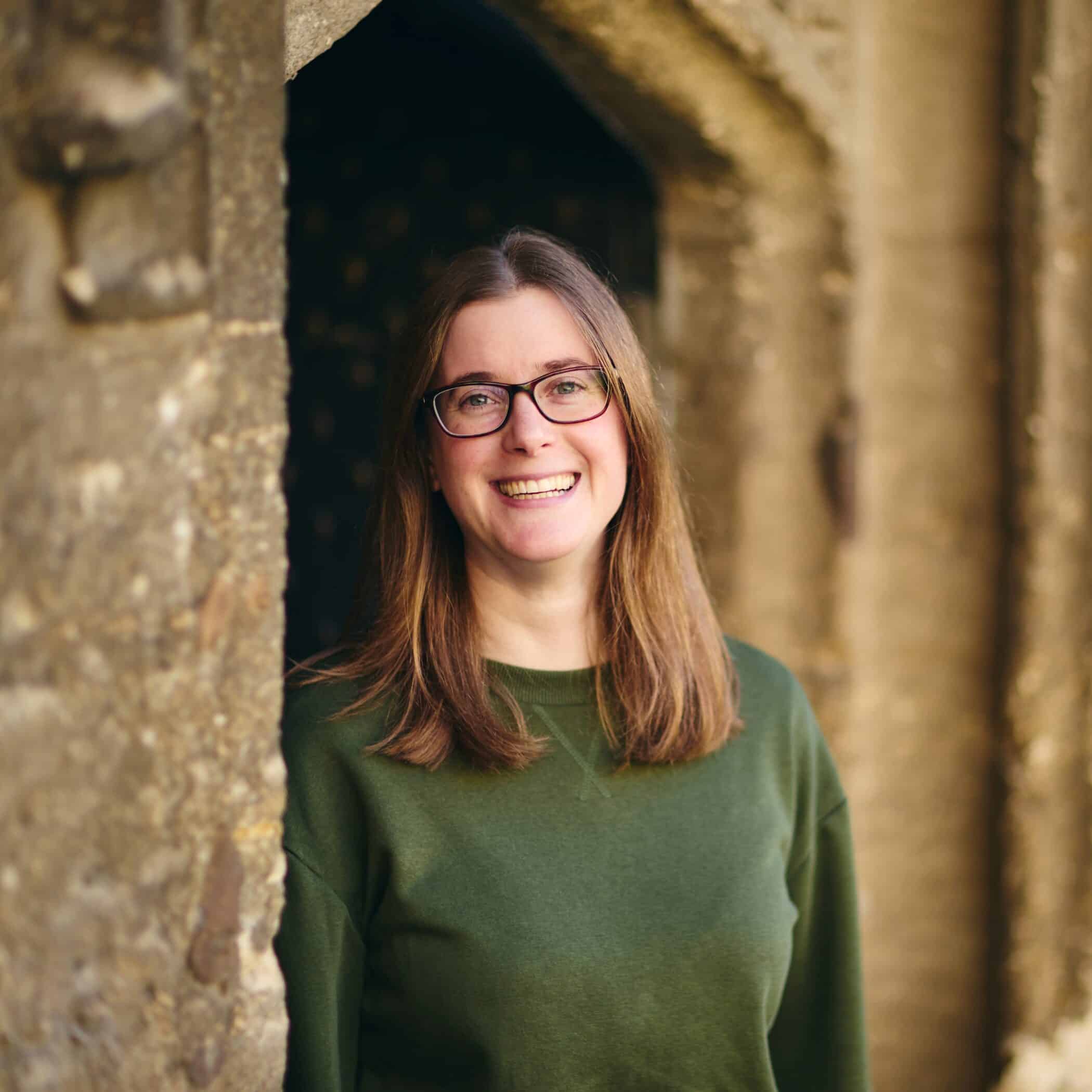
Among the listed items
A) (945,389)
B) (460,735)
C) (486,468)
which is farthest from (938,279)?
(460,735)

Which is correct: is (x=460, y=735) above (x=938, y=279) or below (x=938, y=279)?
below

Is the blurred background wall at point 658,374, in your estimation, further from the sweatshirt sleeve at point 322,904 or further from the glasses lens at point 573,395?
the glasses lens at point 573,395

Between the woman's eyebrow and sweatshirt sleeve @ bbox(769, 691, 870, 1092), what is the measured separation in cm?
69

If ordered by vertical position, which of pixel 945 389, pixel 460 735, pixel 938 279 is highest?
pixel 938 279

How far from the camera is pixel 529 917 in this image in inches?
59.2

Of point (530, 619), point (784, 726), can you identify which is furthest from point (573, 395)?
point (784, 726)

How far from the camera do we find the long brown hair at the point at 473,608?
162 centimetres

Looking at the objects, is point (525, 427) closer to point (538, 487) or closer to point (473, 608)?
point (538, 487)

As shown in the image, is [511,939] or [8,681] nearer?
[8,681]

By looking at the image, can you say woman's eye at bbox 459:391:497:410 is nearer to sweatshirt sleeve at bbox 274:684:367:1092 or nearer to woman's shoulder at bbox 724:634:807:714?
sweatshirt sleeve at bbox 274:684:367:1092

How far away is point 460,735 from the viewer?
1.59 m

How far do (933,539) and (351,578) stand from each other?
5.23 feet

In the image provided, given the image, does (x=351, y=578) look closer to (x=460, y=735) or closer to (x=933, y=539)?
(x=933, y=539)

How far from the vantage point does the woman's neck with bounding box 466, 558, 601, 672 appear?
67.9 inches
